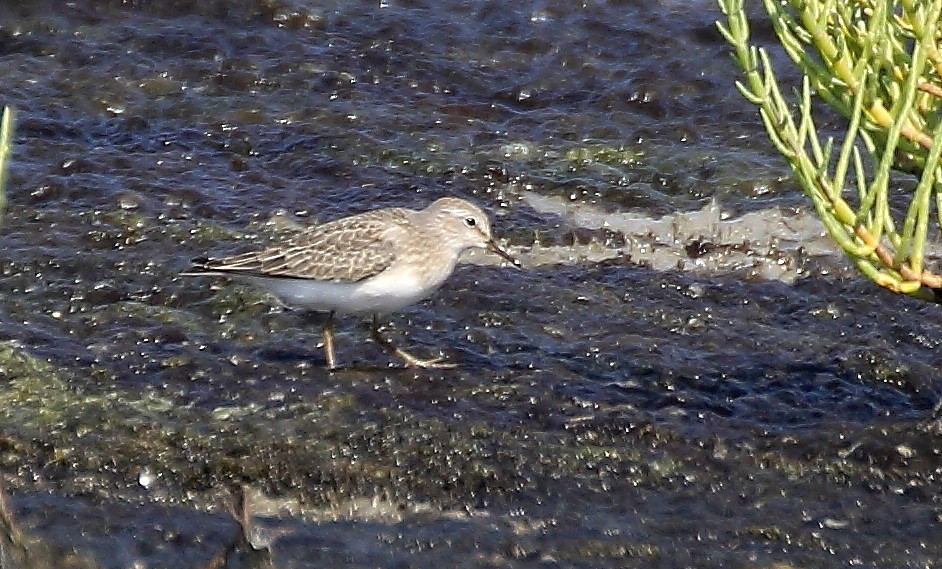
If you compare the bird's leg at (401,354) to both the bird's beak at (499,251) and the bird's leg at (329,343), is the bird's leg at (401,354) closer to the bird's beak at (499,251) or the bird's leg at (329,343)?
the bird's leg at (329,343)

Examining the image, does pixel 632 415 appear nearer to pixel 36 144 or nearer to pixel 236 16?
pixel 36 144

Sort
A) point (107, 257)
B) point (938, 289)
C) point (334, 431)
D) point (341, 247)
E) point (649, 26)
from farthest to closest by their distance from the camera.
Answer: point (649, 26)
point (107, 257)
point (341, 247)
point (334, 431)
point (938, 289)

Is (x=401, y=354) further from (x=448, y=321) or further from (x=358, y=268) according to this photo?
(x=448, y=321)

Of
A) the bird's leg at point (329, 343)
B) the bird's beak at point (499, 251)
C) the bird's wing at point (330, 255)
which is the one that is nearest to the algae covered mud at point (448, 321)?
the bird's leg at point (329, 343)

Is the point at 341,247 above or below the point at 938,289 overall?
below

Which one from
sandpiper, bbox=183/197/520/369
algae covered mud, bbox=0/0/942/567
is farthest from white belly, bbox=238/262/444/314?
algae covered mud, bbox=0/0/942/567

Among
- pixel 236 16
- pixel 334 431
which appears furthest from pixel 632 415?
pixel 236 16

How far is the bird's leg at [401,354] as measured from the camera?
8.62 m

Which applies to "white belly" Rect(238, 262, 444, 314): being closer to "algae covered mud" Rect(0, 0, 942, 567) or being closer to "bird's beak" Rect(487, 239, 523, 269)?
"algae covered mud" Rect(0, 0, 942, 567)

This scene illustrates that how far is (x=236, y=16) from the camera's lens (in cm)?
1300

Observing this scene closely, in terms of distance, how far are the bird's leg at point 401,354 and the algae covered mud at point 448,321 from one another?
111 millimetres

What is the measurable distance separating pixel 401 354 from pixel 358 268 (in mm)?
533

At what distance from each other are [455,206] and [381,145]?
2.12 meters

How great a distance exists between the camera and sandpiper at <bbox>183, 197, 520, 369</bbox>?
8805 millimetres
